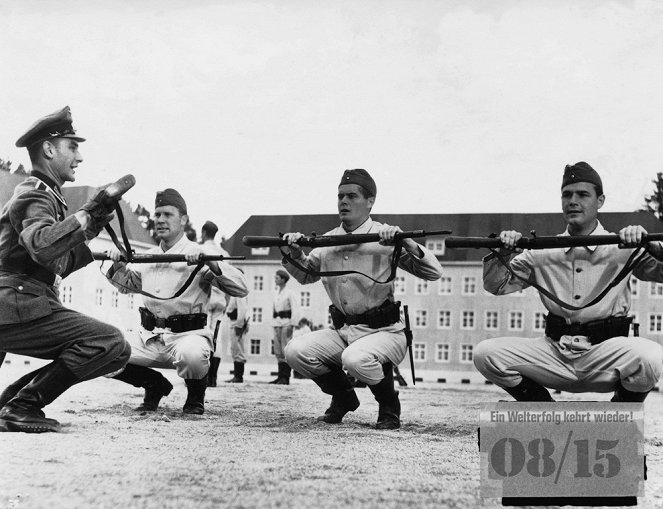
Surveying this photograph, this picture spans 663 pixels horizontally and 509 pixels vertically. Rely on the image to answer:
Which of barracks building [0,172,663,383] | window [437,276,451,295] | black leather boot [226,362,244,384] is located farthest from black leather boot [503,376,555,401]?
window [437,276,451,295]

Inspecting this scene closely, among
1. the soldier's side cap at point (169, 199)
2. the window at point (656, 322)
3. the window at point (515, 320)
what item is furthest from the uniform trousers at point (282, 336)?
the window at point (656, 322)

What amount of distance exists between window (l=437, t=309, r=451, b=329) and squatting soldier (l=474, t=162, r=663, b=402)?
32.0 m

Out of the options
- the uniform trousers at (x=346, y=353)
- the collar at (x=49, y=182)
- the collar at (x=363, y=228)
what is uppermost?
the collar at (x=49, y=182)

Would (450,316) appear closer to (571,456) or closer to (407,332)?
(407,332)

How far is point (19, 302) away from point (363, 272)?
2418 millimetres

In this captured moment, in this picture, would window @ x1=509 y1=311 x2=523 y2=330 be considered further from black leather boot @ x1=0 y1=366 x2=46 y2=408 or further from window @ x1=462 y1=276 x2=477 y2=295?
black leather boot @ x1=0 y1=366 x2=46 y2=408

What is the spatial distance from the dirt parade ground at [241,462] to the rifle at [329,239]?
4.08 ft

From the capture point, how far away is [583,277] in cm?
534

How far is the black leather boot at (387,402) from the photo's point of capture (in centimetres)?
568

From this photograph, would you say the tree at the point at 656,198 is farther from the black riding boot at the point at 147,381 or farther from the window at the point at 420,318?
the window at the point at 420,318

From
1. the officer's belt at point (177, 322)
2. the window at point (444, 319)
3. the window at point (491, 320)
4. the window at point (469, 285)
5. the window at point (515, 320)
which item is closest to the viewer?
the officer's belt at point (177, 322)

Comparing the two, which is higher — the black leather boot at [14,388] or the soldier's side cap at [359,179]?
the soldier's side cap at [359,179]

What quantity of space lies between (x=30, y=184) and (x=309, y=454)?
7.09ft

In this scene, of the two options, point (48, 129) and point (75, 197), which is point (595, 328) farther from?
point (75, 197)
